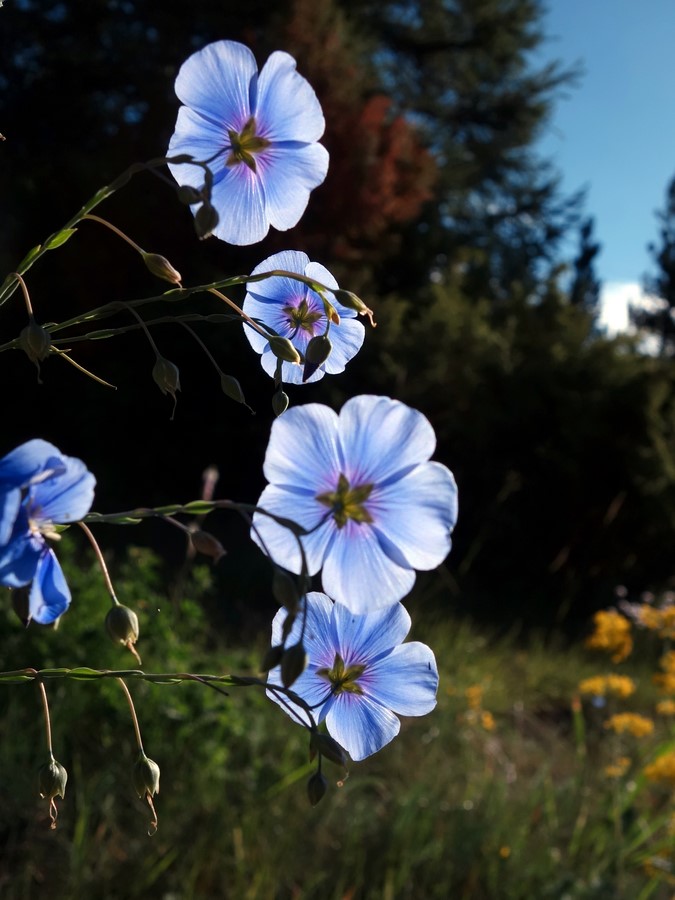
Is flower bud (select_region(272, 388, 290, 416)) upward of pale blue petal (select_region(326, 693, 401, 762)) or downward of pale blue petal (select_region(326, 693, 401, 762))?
upward

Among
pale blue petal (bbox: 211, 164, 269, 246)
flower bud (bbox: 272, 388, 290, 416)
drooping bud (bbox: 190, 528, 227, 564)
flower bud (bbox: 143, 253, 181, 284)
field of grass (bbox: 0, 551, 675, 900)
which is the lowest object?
field of grass (bbox: 0, 551, 675, 900)

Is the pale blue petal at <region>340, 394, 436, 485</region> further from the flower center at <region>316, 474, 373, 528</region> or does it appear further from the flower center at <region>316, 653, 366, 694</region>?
the flower center at <region>316, 653, 366, 694</region>

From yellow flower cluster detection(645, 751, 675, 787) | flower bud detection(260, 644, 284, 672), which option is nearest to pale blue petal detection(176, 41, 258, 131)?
flower bud detection(260, 644, 284, 672)

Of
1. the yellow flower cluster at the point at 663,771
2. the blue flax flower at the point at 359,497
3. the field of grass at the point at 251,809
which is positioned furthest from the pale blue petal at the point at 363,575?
the yellow flower cluster at the point at 663,771

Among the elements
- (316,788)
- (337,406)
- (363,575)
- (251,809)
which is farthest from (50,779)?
(337,406)

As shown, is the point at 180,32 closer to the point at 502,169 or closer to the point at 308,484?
the point at 502,169

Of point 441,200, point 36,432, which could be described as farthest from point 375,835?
point 441,200

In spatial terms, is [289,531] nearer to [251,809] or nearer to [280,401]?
[280,401]
